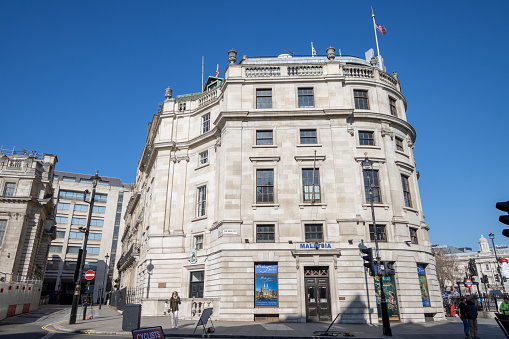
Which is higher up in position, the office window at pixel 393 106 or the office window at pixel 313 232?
the office window at pixel 393 106

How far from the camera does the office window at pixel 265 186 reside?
2648 cm

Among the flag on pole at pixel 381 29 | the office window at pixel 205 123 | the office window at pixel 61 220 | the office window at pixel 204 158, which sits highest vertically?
the flag on pole at pixel 381 29

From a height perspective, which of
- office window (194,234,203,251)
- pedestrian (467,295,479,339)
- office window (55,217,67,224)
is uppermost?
office window (55,217,67,224)

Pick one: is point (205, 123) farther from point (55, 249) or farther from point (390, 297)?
point (55, 249)

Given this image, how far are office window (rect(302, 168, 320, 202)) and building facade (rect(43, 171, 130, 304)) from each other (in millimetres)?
66024

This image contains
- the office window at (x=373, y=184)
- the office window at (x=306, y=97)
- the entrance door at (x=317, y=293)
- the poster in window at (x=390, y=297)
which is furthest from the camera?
the office window at (x=306, y=97)

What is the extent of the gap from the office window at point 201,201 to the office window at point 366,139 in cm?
1352

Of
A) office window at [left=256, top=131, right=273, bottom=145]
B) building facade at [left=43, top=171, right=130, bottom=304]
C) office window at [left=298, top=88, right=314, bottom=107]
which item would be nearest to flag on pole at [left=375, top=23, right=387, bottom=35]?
office window at [left=298, top=88, right=314, bottom=107]

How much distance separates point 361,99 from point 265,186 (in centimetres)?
1125

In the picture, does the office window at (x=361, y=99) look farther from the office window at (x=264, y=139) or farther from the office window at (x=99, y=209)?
the office window at (x=99, y=209)

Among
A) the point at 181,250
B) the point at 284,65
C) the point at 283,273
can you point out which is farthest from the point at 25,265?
the point at 284,65

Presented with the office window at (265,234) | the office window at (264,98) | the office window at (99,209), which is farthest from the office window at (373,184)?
the office window at (99,209)

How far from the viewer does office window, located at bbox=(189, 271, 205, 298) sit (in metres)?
27.6

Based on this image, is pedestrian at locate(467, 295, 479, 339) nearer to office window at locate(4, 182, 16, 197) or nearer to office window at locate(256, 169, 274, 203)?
office window at locate(256, 169, 274, 203)
